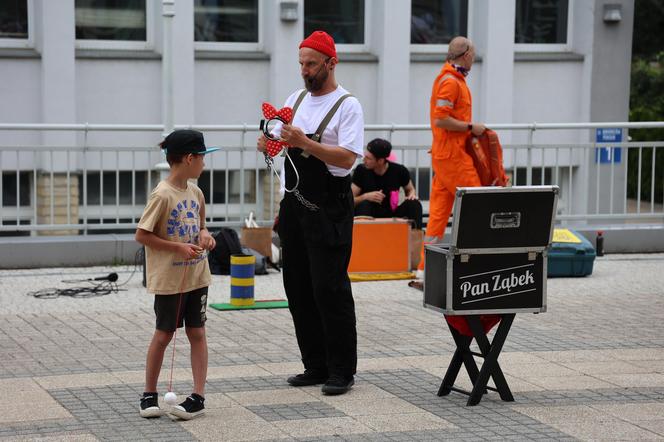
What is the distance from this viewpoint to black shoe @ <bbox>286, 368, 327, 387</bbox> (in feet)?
23.8

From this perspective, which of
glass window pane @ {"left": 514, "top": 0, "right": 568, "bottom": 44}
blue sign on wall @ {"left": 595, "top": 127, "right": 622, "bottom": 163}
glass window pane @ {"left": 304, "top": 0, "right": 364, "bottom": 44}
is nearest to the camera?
blue sign on wall @ {"left": 595, "top": 127, "right": 622, "bottom": 163}

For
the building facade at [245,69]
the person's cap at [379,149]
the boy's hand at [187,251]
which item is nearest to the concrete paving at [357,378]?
the boy's hand at [187,251]

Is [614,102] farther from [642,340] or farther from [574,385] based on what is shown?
[574,385]

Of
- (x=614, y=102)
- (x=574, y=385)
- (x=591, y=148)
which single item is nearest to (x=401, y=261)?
(x=591, y=148)

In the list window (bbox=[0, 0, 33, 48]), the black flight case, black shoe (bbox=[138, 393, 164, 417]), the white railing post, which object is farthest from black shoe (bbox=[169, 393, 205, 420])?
window (bbox=[0, 0, 33, 48])

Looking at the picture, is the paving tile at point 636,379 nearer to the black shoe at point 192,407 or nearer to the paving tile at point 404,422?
the paving tile at point 404,422

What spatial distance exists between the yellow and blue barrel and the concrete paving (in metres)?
0.17

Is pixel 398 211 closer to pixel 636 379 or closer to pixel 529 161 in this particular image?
pixel 529 161

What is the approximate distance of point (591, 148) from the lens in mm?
13969

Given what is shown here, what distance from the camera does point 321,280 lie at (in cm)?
701

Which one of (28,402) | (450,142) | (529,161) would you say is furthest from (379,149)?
(28,402)

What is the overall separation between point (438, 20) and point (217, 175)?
15.5 ft

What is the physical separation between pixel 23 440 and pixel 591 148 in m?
9.30

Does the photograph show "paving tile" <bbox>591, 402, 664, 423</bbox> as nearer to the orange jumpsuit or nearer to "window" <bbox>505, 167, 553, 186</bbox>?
the orange jumpsuit
